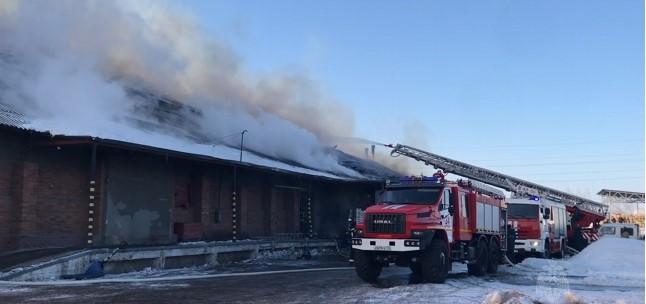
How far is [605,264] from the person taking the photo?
19609 mm

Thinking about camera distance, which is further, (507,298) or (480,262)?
(480,262)

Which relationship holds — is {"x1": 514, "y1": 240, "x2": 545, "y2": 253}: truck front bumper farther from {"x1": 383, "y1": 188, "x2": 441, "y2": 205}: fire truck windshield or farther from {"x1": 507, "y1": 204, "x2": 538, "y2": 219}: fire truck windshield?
{"x1": 383, "y1": 188, "x2": 441, "y2": 205}: fire truck windshield

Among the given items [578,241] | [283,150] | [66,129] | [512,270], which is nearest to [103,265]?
[66,129]

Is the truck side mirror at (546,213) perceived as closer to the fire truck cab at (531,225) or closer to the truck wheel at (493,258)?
the fire truck cab at (531,225)

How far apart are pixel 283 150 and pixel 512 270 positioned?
1587cm

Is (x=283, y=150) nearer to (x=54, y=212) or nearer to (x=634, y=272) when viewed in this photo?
(x=54, y=212)

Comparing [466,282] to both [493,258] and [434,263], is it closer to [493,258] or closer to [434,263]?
[434,263]

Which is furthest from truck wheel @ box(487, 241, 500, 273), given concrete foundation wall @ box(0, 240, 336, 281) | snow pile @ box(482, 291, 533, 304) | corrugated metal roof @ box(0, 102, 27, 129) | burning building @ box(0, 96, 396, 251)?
corrugated metal roof @ box(0, 102, 27, 129)

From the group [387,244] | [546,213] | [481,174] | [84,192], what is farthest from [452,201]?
[481,174]

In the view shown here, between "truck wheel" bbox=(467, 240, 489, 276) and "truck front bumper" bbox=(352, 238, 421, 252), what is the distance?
3.79m

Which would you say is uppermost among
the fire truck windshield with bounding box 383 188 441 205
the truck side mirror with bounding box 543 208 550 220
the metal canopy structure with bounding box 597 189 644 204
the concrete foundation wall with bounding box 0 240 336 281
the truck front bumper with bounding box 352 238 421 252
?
the metal canopy structure with bounding box 597 189 644 204

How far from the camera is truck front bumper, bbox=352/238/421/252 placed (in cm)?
1346

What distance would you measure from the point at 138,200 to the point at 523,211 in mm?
14317

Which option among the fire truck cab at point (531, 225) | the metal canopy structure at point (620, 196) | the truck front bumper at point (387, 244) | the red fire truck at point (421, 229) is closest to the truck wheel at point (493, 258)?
the red fire truck at point (421, 229)
